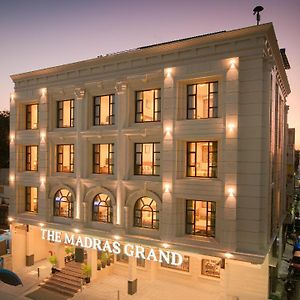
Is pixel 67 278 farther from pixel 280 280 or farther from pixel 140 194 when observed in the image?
pixel 280 280

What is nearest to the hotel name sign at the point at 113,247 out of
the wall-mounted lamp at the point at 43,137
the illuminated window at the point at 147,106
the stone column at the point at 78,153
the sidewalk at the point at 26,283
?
the stone column at the point at 78,153

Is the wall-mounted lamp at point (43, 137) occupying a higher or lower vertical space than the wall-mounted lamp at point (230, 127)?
lower

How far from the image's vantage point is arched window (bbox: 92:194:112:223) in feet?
73.8

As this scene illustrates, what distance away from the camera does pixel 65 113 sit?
24828 mm

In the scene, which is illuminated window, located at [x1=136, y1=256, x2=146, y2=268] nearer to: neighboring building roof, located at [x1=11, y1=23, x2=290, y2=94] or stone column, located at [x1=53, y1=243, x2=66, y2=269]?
stone column, located at [x1=53, y1=243, x2=66, y2=269]

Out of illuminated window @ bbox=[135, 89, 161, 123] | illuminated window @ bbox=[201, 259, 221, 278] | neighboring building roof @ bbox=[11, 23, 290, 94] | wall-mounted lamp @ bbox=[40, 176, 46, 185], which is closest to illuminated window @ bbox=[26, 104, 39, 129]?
neighboring building roof @ bbox=[11, 23, 290, 94]

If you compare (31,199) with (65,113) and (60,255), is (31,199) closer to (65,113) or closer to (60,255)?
(60,255)

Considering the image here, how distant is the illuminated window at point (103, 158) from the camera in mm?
22422

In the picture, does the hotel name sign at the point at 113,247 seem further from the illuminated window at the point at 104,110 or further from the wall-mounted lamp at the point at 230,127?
the illuminated window at the point at 104,110

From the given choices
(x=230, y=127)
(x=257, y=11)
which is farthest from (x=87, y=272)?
(x=257, y=11)

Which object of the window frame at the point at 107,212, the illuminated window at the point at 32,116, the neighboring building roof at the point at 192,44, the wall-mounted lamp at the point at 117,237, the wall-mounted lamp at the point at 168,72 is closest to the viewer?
the neighboring building roof at the point at 192,44

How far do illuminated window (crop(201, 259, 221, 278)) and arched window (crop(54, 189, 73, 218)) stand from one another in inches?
466

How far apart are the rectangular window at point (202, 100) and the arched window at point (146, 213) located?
6806 millimetres

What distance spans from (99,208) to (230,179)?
10893mm
